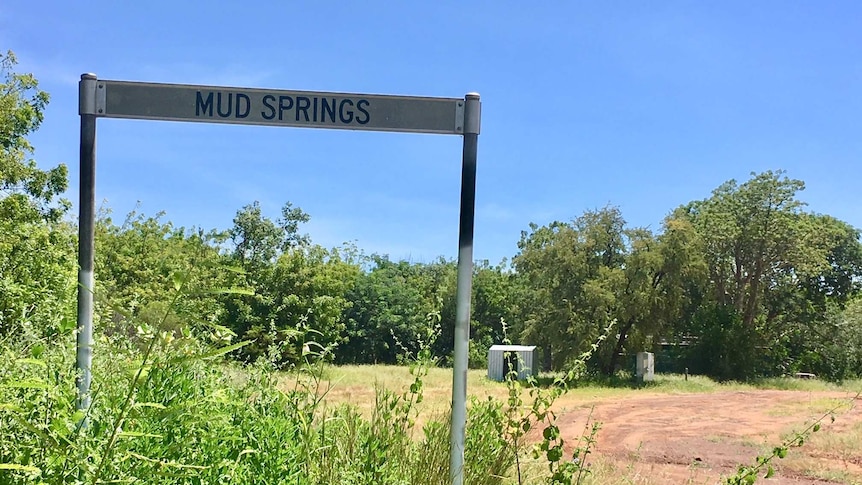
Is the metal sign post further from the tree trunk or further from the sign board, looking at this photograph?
the tree trunk

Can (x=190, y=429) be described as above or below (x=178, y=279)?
below

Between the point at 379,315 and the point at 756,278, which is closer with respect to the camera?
the point at 756,278

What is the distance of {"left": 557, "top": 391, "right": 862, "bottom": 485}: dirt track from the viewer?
335 inches

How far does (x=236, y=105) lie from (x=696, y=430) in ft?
40.3

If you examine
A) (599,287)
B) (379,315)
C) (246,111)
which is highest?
(246,111)

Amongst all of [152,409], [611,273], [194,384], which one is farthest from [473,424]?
[611,273]

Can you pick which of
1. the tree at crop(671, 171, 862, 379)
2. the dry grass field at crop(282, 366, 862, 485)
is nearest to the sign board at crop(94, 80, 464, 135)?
the dry grass field at crop(282, 366, 862, 485)

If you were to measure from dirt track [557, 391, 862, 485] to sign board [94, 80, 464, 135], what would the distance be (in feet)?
10.8

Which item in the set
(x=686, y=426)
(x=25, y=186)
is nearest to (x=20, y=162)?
(x=25, y=186)

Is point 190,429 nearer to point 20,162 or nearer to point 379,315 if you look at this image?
point 20,162

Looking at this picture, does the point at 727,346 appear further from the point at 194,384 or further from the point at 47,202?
the point at 194,384

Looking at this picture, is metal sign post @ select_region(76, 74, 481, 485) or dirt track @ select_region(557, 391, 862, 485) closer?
metal sign post @ select_region(76, 74, 481, 485)

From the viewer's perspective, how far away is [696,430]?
13.2 m

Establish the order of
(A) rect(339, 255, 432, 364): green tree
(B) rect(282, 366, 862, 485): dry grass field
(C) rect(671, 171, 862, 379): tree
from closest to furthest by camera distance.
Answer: (B) rect(282, 366, 862, 485): dry grass field → (C) rect(671, 171, 862, 379): tree → (A) rect(339, 255, 432, 364): green tree
